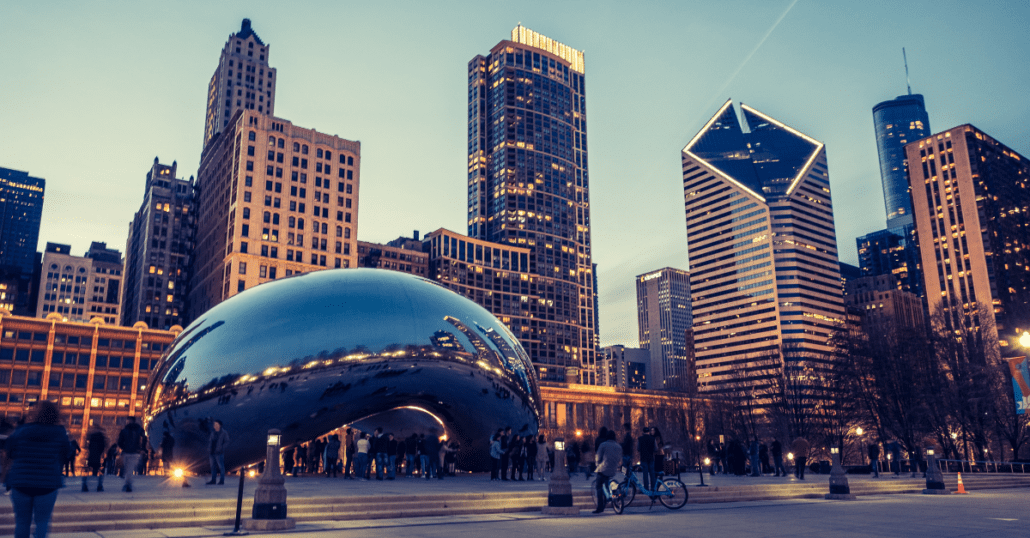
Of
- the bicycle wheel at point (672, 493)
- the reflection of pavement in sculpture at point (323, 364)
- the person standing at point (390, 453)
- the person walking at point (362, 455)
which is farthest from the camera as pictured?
the person standing at point (390, 453)

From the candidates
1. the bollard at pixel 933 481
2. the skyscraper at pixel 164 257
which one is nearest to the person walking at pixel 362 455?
the bollard at pixel 933 481

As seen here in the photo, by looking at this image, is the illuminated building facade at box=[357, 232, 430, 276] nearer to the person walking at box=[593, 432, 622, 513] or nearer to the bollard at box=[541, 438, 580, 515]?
the bollard at box=[541, 438, 580, 515]

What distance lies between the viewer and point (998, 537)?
1034 centimetres

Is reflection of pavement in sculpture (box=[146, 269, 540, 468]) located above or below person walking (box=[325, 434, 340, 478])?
above

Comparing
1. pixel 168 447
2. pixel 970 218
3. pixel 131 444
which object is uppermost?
pixel 970 218

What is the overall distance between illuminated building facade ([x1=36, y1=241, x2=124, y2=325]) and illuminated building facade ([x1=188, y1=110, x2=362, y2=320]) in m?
66.5

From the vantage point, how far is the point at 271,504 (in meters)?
11.9

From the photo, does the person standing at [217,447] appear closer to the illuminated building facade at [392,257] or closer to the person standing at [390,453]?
the person standing at [390,453]

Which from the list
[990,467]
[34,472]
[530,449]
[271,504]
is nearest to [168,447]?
[271,504]

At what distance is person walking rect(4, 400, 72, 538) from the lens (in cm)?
720

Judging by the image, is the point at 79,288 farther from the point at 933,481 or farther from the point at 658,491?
the point at 933,481

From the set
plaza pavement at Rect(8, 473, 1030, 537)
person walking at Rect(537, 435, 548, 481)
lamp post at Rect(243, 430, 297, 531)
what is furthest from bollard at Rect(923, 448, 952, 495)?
lamp post at Rect(243, 430, 297, 531)

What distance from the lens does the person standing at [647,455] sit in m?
16.8

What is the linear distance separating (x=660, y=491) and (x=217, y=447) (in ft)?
36.3
